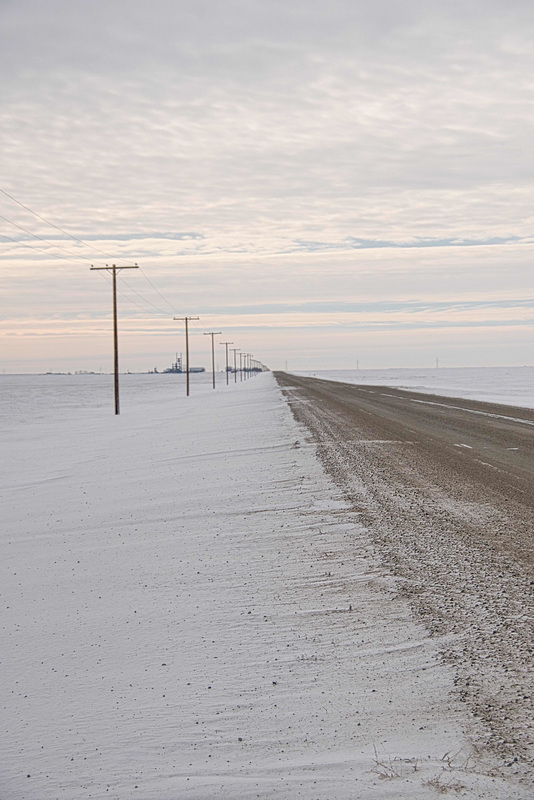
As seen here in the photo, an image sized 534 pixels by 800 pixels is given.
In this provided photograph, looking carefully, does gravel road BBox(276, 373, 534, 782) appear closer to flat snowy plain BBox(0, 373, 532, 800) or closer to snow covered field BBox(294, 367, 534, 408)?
flat snowy plain BBox(0, 373, 532, 800)

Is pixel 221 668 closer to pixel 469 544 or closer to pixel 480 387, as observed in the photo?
pixel 469 544

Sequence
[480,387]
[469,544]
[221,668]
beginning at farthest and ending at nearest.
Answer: [480,387]
[469,544]
[221,668]

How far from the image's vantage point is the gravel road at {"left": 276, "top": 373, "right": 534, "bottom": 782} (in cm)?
363

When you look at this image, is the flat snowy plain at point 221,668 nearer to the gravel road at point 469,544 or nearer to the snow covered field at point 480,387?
the gravel road at point 469,544

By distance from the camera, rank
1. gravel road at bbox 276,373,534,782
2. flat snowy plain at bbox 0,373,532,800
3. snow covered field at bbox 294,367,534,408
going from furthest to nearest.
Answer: snow covered field at bbox 294,367,534,408 < gravel road at bbox 276,373,534,782 < flat snowy plain at bbox 0,373,532,800

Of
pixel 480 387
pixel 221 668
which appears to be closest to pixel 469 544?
pixel 221 668

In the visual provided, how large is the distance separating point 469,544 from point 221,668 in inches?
137

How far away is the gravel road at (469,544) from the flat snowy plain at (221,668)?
0.18m

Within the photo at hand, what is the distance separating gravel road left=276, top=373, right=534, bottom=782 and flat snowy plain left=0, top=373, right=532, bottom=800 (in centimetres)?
18

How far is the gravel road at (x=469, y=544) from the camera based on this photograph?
3.63 m

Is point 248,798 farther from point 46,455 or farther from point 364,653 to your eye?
point 46,455

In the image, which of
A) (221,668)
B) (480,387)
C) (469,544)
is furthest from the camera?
(480,387)

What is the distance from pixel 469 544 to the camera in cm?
673

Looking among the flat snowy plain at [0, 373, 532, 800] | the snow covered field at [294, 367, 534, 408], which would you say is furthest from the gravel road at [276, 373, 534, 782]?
the snow covered field at [294, 367, 534, 408]
